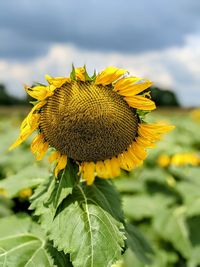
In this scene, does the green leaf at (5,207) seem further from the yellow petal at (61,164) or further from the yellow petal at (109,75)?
the yellow petal at (109,75)

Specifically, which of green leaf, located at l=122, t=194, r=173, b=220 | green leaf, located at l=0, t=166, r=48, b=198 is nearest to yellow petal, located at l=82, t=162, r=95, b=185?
green leaf, located at l=0, t=166, r=48, b=198

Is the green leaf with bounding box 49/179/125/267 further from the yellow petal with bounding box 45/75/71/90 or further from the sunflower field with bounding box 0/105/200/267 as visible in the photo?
the yellow petal with bounding box 45/75/71/90

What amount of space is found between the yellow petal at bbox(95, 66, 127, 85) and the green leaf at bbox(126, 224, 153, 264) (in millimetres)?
787

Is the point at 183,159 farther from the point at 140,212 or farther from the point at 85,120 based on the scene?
the point at 85,120

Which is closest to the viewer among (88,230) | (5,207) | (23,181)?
(88,230)

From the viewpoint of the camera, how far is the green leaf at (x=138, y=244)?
2.46 m

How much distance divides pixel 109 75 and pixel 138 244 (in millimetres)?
1004

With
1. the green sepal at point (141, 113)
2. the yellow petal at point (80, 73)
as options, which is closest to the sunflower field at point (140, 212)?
the green sepal at point (141, 113)

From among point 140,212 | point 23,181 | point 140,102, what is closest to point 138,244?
point 23,181

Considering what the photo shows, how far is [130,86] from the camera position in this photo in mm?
1979

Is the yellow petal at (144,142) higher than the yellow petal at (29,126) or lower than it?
lower

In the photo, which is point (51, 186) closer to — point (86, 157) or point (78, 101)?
point (86, 157)

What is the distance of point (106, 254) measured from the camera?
1846 mm

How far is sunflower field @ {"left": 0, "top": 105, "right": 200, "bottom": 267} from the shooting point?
84.0 inches
